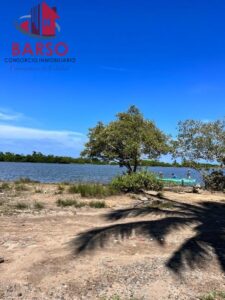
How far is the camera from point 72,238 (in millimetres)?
8961

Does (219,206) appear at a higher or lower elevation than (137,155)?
lower

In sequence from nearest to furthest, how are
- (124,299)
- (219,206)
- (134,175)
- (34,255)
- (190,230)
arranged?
(124,299), (34,255), (190,230), (219,206), (134,175)

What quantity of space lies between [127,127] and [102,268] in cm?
1993

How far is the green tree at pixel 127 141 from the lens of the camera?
26219mm

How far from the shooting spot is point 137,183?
838 inches

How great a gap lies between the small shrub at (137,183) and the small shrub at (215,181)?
9.60 feet

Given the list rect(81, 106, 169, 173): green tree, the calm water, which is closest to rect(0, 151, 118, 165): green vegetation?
the calm water

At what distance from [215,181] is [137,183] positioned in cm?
518

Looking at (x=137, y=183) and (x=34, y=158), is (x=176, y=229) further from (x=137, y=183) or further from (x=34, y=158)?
(x=34, y=158)

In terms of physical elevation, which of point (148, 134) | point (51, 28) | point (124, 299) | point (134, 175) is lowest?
point (124, 299)

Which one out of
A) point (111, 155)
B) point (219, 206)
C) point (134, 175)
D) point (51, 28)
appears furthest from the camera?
point (111, 155)

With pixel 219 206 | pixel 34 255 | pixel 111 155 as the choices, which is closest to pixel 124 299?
pixel 34 255

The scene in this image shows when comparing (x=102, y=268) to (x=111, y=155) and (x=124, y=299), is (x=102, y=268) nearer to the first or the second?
(x=124, y=299)

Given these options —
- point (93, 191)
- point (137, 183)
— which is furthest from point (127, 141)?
point (93, 191)
